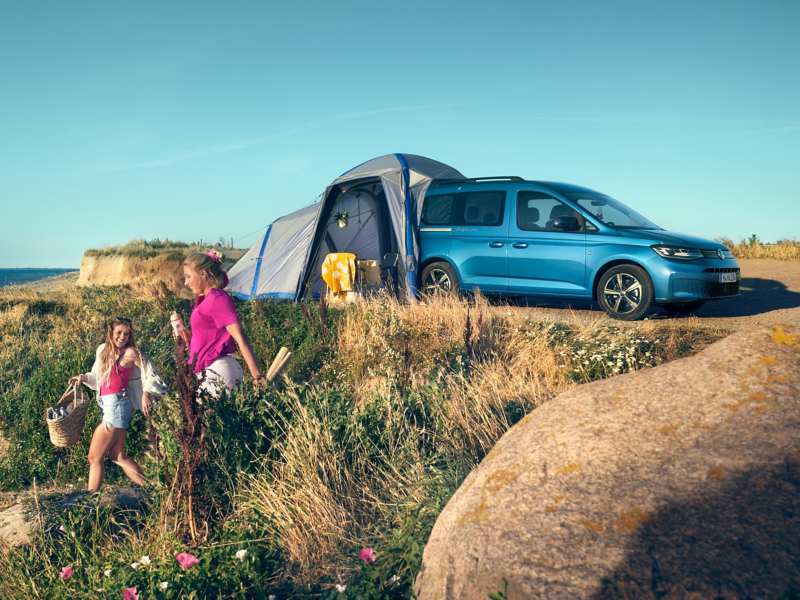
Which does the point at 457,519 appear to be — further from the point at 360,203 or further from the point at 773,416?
the point at 360,203

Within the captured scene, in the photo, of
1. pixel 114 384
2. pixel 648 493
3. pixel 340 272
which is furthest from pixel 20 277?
pixel 648 493

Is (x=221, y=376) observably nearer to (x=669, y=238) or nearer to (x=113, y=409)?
(x=113, y=409)

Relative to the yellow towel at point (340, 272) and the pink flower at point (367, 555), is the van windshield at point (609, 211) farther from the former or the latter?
the pink flower at point (367, 555)

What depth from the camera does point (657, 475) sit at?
72.9 inches

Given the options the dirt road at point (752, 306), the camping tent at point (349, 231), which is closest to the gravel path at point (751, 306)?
the dirt road at point (752, 306)

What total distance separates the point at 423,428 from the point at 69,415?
9.46 feet

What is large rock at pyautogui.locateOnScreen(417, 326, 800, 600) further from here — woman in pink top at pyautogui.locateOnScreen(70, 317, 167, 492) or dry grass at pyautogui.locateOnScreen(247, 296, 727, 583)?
woman in pink top at pyautogui.locateOnScreen(70, 317, 167, 492)

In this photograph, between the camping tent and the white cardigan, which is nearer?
the white cardigan

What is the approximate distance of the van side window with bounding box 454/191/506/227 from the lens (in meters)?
9.38

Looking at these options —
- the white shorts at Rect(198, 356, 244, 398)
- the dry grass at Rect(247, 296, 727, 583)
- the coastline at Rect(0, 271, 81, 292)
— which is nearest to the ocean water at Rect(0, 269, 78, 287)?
the coastline at Rect(0, 271, 81, 292)

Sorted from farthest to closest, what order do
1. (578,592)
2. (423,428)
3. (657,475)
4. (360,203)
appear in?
1. (360,203)
2. (423,428)
3. (657,475)
4. (578,592)

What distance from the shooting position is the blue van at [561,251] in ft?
25.9

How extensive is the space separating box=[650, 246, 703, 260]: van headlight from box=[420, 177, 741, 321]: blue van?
0.04 ft

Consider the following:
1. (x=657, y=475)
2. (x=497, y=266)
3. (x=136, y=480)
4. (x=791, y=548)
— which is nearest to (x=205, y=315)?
(x=136, y=480)
